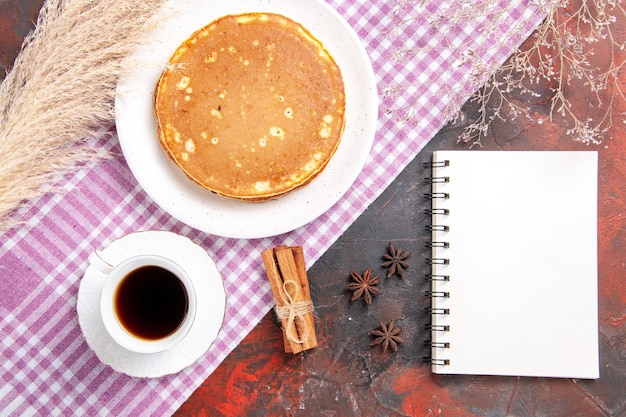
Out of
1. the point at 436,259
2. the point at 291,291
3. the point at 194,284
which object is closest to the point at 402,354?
the point at 436,259

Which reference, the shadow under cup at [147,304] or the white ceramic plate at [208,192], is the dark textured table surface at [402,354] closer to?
the white ceramic plate at [208,192]

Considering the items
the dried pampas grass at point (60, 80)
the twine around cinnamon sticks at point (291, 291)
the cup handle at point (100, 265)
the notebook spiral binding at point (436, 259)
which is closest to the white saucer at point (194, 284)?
the cup handle at point (100, 265)

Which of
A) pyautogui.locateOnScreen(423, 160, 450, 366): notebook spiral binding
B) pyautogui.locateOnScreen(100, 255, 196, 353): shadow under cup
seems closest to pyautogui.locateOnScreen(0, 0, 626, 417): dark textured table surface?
pyautogui.locateOnScreen(423, 160, 450, 366): notebook spiral binding

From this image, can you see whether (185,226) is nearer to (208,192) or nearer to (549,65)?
(208,192)

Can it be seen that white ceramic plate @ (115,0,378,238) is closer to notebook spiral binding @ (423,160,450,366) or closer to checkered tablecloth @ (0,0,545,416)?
checkered tablecloth @ (0,0,545,416)

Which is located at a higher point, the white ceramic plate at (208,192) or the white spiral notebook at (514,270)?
the white ceramic plate at (208,192)

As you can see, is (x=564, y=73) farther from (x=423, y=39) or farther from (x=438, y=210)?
(x=438, y=210)
